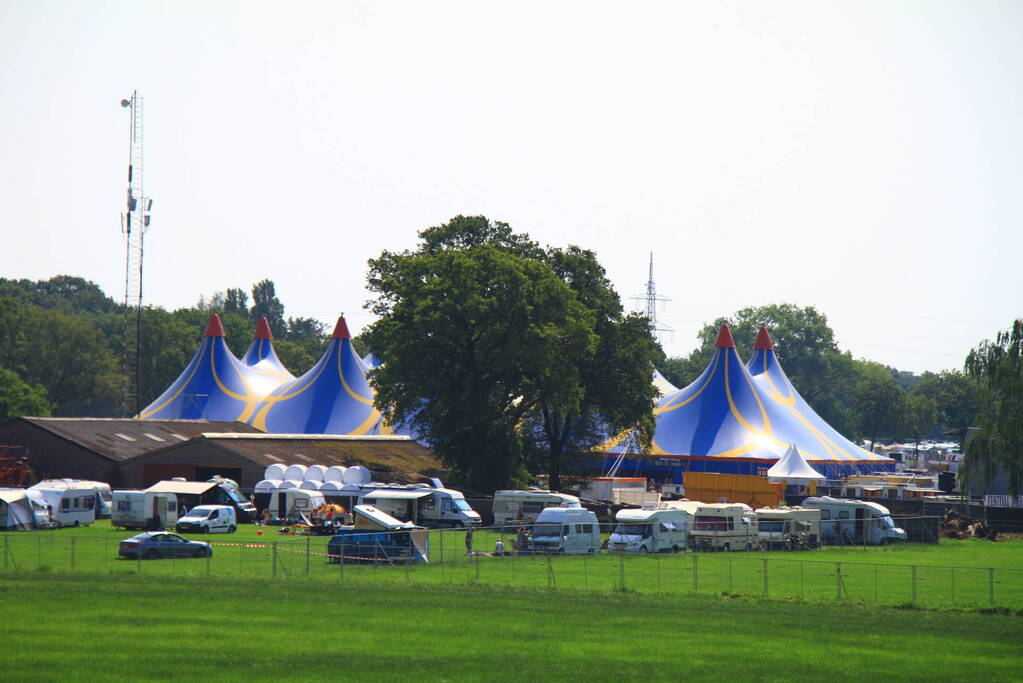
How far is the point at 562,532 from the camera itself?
37844 millimetres

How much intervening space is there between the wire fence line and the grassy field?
60.2 inches

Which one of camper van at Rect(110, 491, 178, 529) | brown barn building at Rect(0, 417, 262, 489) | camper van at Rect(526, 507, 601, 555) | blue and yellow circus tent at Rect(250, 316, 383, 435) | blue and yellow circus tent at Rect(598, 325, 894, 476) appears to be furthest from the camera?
blue and yellow circus tent at Rect(250, 316, 383, 435)

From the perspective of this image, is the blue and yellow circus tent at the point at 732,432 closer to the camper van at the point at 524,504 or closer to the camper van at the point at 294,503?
the camper van at the point at 524,504

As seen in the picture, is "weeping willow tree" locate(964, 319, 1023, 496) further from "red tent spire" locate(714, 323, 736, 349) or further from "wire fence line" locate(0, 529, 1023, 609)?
"red tent spire" locate(714, 323, 736, 349)

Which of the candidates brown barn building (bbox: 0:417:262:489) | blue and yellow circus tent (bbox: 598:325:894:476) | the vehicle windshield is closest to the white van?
the vehicle windshield

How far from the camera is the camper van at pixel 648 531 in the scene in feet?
128

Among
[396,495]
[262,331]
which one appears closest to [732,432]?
[396,495]

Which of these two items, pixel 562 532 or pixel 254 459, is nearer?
pixel 562 532

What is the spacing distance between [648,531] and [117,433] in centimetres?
3104

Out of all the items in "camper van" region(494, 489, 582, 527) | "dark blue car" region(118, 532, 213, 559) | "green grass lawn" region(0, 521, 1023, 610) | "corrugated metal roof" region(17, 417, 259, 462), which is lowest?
"green grass lawn" region(0, 521, 1023, 610)

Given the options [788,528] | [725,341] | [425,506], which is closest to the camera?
[788,528]

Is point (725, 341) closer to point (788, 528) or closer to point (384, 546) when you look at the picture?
point (788, 528)

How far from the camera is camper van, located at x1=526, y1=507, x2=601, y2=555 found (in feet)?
124

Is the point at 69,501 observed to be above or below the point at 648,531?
above
